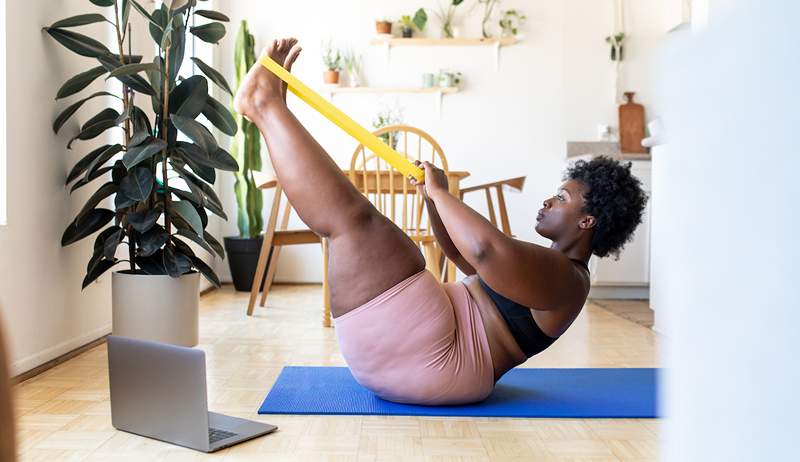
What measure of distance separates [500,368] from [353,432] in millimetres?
464

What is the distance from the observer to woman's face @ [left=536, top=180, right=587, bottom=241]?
205 cm

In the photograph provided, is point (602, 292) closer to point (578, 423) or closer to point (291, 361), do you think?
→ point (291, 361)

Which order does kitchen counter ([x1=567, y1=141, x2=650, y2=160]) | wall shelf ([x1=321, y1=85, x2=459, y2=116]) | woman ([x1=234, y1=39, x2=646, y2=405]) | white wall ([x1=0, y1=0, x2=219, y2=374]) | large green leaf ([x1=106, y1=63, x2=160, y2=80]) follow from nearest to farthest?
woman ([x1=234, y1=39, x2=646, y2=405]) < white wall ([x1=0, y1=0, x2=219, y2=374]) < large green leaf ([x1=106, y1=63, x2=160, y2=80]) < kitchen counter ([x1=567, y1=141, x2=650, y2=160]) < wall shelf ([x1=321, y1=85, x2=459, y2=116])

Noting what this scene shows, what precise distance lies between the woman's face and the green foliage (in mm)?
1304

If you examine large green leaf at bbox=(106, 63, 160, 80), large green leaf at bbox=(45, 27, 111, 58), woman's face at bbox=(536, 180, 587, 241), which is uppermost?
large green leaf at bbox=(45, 27, 111, 58)

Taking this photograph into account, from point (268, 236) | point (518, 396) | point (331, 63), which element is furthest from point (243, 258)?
point (518, 396)

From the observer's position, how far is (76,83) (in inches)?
105

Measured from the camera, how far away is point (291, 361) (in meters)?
2.76

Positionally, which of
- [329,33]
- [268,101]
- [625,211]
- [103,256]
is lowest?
[103,256]

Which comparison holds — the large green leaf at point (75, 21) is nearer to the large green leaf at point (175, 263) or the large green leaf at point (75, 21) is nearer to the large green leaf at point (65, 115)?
the large green leaf at point (65, 115)

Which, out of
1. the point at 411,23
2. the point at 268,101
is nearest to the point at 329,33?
the point at 411,23

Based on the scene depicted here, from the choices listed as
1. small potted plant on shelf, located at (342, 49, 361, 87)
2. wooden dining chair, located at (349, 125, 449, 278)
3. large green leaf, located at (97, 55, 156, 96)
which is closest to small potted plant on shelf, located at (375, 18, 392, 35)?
small potted plant on shelf, located at (342, 49, 361, 87)

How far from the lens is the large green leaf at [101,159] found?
8.72ft

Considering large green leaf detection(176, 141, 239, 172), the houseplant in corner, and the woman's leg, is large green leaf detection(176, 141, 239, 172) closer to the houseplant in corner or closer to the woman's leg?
the houseplant in corner
